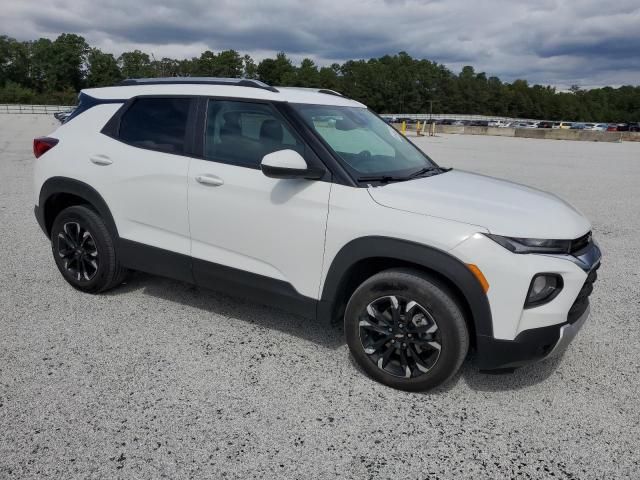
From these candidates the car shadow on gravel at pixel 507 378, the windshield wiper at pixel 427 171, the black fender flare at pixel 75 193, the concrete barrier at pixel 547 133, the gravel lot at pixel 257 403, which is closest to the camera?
the gravel lot at pixel 257 403

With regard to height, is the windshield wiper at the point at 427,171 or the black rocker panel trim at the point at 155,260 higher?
Result: the windshield wiper at the point at 427,171

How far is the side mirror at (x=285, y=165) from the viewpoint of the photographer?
9.89ft

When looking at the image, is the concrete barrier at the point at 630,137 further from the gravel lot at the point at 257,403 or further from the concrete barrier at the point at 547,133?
the gravel lot at the point at 257,403

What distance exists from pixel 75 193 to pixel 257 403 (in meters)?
2.46

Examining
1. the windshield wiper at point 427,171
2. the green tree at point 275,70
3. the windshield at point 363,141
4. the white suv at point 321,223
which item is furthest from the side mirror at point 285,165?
the green tree at point 275,70

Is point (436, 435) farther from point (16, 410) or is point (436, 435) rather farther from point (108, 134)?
point (108, 134)

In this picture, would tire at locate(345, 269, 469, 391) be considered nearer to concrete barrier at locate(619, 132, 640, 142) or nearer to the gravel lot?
the gravel lot

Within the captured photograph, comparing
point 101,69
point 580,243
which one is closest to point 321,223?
point 580,243

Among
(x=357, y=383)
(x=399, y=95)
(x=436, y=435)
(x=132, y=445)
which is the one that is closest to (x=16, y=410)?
(x=132, y=445)

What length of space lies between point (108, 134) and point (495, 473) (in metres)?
3.65

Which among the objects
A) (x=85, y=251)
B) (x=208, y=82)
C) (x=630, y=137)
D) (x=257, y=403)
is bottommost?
(x=257, y=403)

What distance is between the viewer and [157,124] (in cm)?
387

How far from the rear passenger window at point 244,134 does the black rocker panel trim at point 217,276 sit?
772mm

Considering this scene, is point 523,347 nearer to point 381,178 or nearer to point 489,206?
point 489,206
